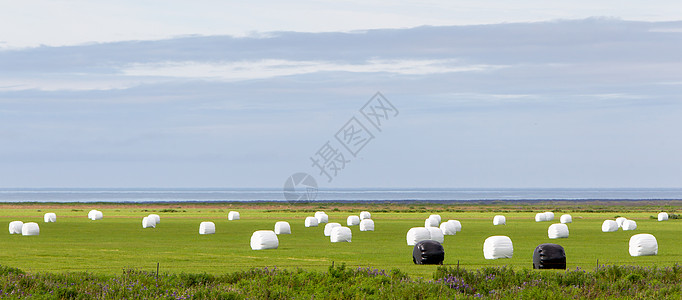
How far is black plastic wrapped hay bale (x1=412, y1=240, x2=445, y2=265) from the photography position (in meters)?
36.5

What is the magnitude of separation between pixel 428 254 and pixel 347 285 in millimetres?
12869

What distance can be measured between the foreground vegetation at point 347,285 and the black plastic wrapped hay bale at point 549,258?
7260 millimetres

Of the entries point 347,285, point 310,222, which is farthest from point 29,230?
point 347,285

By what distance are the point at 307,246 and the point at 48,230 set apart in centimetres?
2977

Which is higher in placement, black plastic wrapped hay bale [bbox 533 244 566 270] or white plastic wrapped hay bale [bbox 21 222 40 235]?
white plastic wrapped hay bale [bbox 21 222 40 235]

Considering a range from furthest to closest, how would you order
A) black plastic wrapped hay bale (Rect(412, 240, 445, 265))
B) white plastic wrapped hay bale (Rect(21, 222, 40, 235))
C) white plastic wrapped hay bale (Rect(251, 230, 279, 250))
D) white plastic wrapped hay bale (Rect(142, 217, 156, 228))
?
1. white plastic wrapped hay bale (Rect(142, 217, 156, 228))
2. white plastic wrapped hay bale (Rect(21, 222, 40, 235))
3. white plastic wrapped hay bale (Rect(251, 230, 279, 250))
4. black plastic wrapped hay bale (Rect(412, 240, 445, 265))

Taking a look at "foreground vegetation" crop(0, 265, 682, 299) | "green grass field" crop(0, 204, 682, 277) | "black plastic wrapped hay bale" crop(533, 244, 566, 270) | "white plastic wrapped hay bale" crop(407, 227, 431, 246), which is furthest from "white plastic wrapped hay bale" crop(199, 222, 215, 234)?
"foreground vegetation" crop(0, 265, 682, 299)

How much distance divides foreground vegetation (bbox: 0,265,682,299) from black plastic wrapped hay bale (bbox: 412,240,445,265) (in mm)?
9961

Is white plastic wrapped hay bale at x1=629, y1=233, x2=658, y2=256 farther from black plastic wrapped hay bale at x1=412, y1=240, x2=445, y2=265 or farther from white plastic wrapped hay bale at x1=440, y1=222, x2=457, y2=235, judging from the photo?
white plastic wrapped hay bale at x1=440, y1=222, x2=457, y2=235

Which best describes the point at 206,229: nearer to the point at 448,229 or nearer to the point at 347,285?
the point at 448,229

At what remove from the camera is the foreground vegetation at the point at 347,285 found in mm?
22656

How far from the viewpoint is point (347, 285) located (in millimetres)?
24141

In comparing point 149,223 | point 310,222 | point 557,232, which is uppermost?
point 310,222

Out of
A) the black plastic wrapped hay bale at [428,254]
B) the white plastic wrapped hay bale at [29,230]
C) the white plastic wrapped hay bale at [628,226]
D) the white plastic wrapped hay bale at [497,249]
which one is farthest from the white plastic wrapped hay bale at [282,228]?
the white plastic wrapped hay bale at [628,226]
